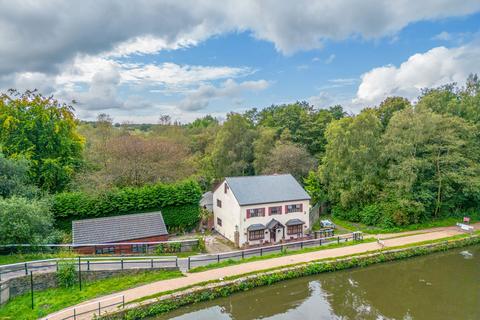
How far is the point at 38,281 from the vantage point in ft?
53.3

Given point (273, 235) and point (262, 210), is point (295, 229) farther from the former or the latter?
point (262, 210)

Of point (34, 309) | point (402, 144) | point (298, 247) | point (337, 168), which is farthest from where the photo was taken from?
point (337, 168)

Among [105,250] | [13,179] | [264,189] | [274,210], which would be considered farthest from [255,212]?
[13,179]

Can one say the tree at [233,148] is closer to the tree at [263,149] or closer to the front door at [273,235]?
the tree at [263,149]

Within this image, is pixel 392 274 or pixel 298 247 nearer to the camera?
pixel 392 274

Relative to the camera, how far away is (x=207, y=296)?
54.4 feet

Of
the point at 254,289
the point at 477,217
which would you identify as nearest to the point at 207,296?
the point at 254,289

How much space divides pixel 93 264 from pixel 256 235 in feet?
37.3

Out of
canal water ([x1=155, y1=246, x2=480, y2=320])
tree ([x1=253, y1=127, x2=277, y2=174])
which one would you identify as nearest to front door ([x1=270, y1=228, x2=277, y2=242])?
canal water ([x1=155, y1=246, x2=480, y2=320])

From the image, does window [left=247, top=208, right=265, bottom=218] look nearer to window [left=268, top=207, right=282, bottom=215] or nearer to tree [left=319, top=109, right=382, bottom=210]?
window [left=268, top=207, right=282, bottom=215]

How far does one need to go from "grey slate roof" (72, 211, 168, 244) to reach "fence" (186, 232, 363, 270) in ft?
12.6

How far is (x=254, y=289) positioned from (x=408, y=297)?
8.24 m

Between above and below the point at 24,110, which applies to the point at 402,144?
below

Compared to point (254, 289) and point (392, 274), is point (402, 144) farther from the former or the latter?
point (254, 289)
